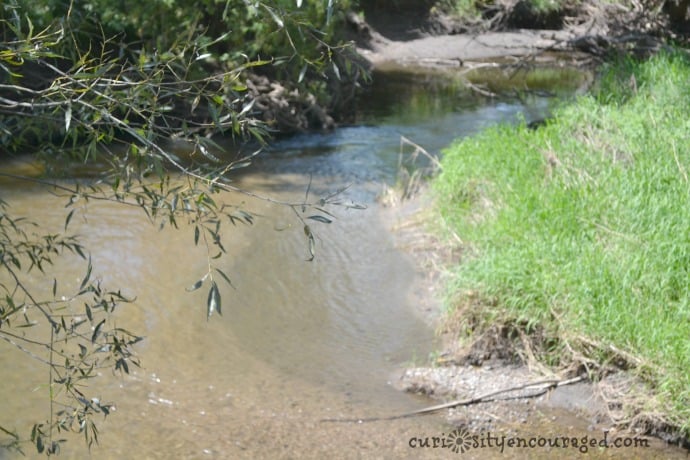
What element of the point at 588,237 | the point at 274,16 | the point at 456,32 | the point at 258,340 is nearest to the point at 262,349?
the point at 258,340

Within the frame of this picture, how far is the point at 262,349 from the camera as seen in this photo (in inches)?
228

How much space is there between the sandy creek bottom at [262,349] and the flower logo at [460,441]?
0.09 ft

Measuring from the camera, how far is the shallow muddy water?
4.72 m

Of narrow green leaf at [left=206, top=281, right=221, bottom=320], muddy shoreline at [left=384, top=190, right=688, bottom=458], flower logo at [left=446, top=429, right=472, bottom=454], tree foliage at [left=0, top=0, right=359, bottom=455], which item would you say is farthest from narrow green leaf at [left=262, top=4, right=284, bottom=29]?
muddy shoreline at [left=384, top=190, right=688, bottom=458]

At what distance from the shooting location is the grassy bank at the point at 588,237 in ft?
16.3

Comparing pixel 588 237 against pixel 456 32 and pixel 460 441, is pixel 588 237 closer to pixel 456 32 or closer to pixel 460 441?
pixel 460 441

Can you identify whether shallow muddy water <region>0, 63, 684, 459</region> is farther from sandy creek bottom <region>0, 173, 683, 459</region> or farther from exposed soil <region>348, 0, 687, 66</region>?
exposed soil <region>348, 0, 687, 66</region>

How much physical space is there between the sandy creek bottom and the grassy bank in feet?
1.54

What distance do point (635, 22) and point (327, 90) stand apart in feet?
14.0

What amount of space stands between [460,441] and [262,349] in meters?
1.59

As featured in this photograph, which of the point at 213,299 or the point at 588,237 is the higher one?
the point at 213,299

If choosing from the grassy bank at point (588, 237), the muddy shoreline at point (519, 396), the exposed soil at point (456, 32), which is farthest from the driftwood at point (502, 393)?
the exposed soil at point (456, 32)

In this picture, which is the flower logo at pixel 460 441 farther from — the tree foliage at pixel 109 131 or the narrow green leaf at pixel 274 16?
the narrow green leaf at pixel 274 16

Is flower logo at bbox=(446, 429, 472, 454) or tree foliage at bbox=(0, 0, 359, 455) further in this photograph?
flower logo at bbox=(446, 429, 472, 454)
